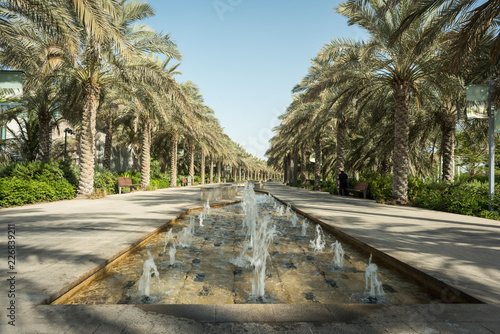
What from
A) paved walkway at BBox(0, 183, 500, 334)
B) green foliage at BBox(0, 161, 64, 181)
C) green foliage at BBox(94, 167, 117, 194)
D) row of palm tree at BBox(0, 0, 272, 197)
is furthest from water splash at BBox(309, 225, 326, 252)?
green foliage at BBox(94, 167, 117, 194)

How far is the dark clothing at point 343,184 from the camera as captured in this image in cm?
1711

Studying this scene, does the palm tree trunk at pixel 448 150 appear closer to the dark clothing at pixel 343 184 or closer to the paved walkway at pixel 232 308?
the dark clothing at pixel 343 184

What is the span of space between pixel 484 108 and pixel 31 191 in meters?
15.8

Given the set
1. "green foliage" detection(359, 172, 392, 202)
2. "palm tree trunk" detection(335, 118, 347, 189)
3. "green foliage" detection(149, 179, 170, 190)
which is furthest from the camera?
"green foliage" detection(149, 179, 170, 190)

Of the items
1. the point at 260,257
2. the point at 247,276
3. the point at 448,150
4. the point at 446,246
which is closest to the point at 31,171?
the point at 260,257

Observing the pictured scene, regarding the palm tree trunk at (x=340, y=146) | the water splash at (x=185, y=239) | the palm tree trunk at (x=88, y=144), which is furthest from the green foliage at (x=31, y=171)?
the palm tree trunk at (x=340, y=146)

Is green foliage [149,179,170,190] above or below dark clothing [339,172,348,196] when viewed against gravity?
below

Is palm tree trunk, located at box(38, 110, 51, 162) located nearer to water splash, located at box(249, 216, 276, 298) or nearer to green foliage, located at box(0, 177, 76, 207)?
green foliage, located at box(0, 177, 76, 207)

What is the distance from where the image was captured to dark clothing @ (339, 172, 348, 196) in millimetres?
17109

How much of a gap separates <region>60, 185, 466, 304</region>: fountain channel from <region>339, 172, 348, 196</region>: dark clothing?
40.2ft

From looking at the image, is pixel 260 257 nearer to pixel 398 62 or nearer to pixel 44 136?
pixel 398 62

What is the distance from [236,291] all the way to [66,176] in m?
13.1

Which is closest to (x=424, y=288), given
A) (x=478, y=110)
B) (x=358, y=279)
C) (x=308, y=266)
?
(x=358, y=279)

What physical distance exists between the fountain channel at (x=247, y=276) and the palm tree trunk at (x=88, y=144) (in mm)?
9250
